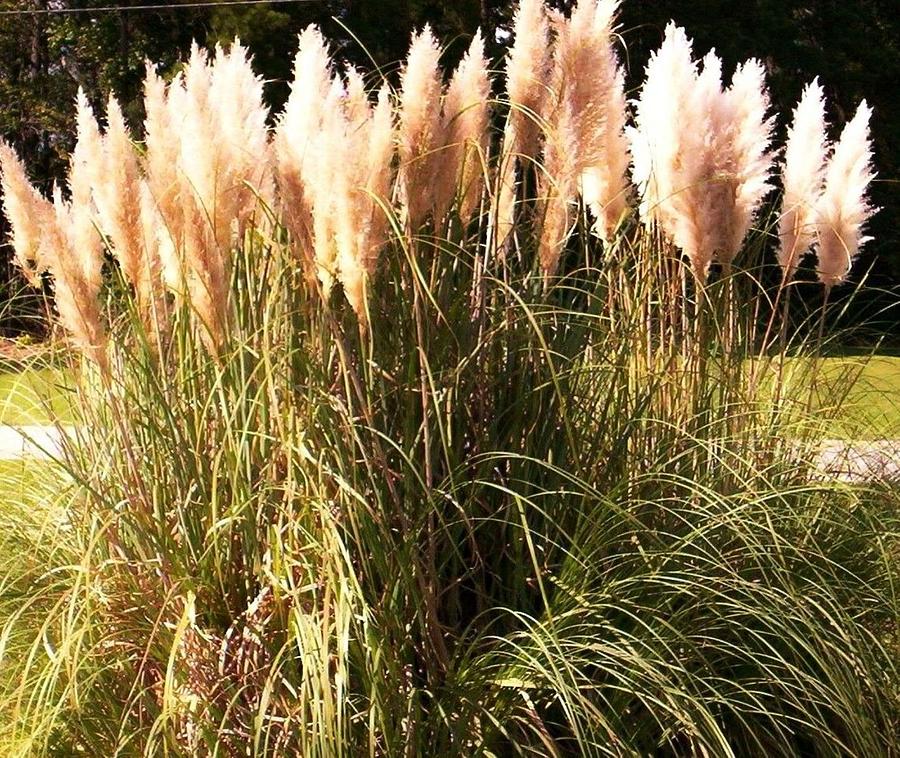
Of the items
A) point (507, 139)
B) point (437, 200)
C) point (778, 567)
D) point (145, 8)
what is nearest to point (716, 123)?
point (507, 139)

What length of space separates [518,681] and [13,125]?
65.0 ft

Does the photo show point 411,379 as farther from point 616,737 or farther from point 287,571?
point 616,737

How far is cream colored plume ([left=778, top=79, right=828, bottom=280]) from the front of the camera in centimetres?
384

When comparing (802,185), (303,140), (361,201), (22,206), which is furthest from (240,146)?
(802,185)

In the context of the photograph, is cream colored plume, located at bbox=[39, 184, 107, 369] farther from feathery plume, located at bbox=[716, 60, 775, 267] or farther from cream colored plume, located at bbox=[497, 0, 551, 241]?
feathery plume, located at bbox=[716, 60, 775, 267]

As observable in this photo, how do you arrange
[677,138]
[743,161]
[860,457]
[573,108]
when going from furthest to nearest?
[860,457], [743,161], [677,138], [573,108]

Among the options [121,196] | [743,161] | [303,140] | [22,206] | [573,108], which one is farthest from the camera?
[743,161]

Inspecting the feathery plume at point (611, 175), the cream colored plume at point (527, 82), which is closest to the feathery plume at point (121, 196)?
the cream colored plume at point (527, 82)

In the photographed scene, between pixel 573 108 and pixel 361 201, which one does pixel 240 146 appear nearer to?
pixel 361 201

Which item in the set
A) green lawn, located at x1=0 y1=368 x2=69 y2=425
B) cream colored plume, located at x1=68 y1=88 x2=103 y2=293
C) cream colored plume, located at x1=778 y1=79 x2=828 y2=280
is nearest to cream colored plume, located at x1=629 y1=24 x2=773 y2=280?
cream colored plume, located at x1=778 y1=79 x2=828 y2=280

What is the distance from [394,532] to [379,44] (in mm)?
17253

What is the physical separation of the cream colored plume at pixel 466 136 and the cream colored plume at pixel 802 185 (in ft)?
4.14

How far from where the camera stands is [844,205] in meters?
3.83

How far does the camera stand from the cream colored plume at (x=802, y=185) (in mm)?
3842
